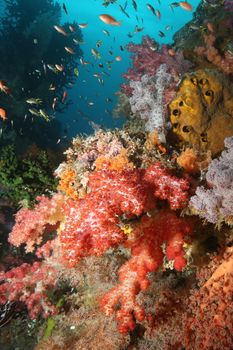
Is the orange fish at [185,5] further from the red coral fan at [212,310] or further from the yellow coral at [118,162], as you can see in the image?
the red coral fan at [212,310]

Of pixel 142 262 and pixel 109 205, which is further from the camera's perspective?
pixel 109 205

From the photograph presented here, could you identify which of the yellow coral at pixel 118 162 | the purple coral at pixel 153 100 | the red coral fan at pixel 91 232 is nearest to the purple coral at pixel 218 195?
the red coral fan at pixel 91 232

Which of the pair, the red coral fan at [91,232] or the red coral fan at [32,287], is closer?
the red coral fan at [91,232]

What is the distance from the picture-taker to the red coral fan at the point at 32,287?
556 centimetres

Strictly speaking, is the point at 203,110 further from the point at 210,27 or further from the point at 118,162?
the point at 210,27

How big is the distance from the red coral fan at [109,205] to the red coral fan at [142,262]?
29 cm

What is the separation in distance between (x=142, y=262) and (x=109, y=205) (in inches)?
31.7

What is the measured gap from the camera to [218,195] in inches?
149

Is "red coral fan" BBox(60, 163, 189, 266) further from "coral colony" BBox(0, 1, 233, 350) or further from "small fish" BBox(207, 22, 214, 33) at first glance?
"small fish" BBox(207, 22, 214, 33)

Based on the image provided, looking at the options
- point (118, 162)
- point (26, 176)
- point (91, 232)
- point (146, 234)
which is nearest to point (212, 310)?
point (146, 234)

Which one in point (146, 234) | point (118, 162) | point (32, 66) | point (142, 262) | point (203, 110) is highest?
point (32, 66)

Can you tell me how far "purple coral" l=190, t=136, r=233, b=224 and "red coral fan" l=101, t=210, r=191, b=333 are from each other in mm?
331

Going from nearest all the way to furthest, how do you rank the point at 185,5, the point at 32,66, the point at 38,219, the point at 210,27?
the point at 38,219, the point at 210,27, the point at 185,5, the point at 32,66

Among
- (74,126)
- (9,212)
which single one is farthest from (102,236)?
(74,126)
